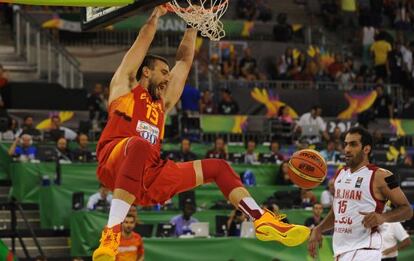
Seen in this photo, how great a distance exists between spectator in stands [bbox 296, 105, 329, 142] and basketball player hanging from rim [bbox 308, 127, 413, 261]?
1161cm

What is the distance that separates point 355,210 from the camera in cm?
1062

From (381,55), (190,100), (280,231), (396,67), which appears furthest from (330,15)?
(280,231)

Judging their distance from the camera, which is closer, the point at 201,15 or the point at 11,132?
the point at 201,15

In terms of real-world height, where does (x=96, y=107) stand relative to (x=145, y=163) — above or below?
below

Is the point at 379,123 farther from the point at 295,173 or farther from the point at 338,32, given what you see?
the point at 295,173

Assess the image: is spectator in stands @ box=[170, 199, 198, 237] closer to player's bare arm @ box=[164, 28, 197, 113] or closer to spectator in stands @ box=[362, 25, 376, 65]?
player's bare arm @ box=[164, 28, 197, 113]

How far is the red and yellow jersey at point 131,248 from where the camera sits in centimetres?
1380

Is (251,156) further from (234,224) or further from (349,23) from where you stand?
(349,23)

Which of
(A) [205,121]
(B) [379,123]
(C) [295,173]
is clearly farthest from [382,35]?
(C) [295,173]

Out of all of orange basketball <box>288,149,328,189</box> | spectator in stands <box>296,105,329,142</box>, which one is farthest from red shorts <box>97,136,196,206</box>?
spectator in stands <box>296,105,329,142</box>

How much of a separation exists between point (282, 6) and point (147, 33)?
23464 millimetres

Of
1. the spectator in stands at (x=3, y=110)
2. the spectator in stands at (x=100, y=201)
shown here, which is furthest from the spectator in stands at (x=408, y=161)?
the spectator in stands at (x=3, y=110)

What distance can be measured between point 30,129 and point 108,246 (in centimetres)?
1184

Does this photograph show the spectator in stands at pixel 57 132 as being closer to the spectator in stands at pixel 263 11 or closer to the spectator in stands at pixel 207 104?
the spectator in stands at pixel 207 104
